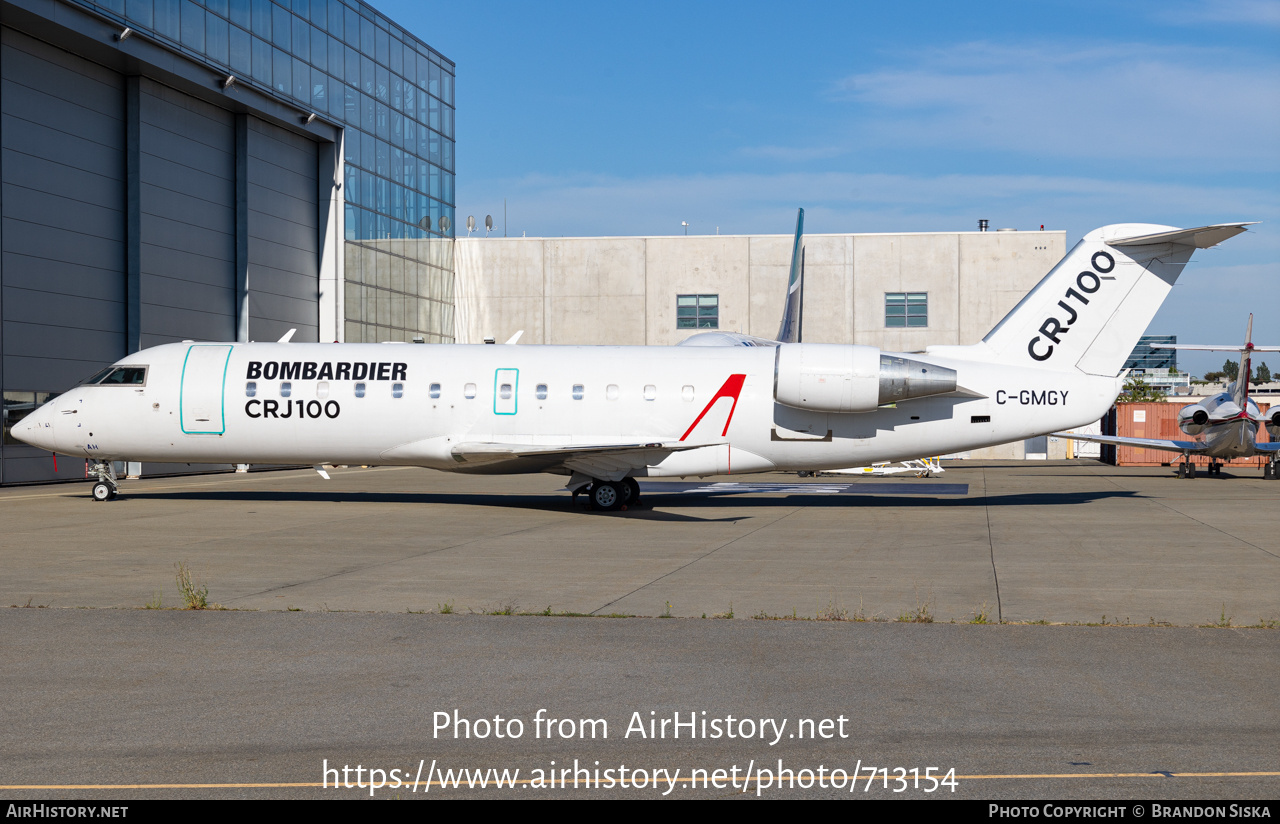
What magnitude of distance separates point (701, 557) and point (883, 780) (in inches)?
359

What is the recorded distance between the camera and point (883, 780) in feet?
18.0

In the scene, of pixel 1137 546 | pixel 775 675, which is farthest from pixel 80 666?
pixel 1137 546

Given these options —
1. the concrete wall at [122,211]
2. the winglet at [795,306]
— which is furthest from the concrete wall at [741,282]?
Answer: the concrete wall at [122,211]

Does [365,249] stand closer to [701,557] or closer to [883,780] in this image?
[701,557]

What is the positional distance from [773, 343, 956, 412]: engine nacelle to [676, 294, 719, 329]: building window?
32.1 meters

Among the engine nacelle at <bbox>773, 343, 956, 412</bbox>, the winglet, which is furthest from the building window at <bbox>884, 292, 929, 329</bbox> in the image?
the engine nacelle at <bbox>773, 343, 956, 412</bbox>

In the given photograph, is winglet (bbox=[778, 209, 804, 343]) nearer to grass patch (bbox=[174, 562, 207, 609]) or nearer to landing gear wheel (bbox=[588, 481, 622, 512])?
landing gear wheel (bbox=[588, 481, 622, 512])

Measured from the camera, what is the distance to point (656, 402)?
21984mm

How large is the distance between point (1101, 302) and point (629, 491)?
34.3 ft

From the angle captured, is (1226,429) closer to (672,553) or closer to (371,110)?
(672,553)

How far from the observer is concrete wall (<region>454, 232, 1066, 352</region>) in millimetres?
52344

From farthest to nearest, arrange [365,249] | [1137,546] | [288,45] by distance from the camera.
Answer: [365,249] < [288,45] < [1137,546]

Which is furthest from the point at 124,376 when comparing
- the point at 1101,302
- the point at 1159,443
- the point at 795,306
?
the point at 1159,443

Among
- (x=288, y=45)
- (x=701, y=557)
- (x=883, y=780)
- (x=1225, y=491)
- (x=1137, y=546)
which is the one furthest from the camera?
(x=288, y=45)
